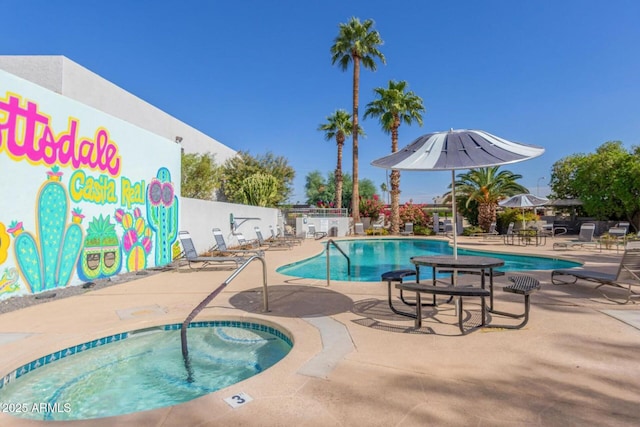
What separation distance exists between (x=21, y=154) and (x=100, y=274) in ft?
10.0

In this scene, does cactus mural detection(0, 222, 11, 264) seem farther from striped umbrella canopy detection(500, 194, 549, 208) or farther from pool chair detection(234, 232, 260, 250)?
striped umbrella canopy detection(500, 194, 549, 208)

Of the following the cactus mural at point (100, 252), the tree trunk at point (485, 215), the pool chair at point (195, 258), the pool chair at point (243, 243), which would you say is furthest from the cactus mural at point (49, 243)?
the tree trunk at point (485, 215)

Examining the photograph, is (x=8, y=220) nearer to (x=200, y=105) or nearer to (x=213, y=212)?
(x=213, y=212)

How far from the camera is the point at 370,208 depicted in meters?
27.8

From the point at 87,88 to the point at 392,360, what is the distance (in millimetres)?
16587

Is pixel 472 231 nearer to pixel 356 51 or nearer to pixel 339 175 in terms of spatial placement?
pixel 339 175

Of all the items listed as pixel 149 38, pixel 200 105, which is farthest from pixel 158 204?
pixel 200 105

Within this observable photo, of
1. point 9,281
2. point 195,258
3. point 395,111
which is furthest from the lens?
point 395,111

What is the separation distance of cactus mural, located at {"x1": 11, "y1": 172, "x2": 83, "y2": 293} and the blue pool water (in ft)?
16.7

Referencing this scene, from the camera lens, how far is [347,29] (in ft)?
78.5

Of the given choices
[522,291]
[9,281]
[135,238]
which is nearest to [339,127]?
[135,238]

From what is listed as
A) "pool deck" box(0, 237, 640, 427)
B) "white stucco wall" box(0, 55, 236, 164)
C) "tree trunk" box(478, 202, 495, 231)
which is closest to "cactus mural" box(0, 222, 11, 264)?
"pool deck" box(0, 237, 640, 427)

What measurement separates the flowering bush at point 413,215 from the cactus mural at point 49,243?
21.3 meters

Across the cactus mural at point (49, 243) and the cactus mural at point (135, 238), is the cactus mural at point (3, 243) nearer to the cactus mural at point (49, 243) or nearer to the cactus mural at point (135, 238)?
the cactus mural at point (49, 243)
